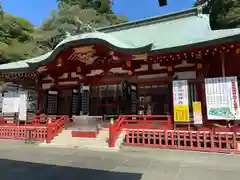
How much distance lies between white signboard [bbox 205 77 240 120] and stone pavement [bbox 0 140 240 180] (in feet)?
4.48

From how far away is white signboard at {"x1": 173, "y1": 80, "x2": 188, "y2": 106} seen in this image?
7504 mm

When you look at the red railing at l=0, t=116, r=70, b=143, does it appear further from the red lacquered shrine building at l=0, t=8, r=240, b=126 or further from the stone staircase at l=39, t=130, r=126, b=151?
the red lacquered shrine building at l=0, t=8, r=240, b=126

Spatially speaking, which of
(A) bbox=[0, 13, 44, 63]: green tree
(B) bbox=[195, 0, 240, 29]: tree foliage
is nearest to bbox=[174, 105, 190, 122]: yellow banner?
(B) bbox=[195, 0, 240, 29]: tree foliage

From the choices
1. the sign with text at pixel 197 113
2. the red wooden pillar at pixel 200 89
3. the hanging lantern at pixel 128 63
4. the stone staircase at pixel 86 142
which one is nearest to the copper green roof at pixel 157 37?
the hanging lantern at pixel 128 63

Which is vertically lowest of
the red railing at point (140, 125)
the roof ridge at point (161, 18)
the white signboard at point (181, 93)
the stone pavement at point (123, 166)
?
the stone pavement at point (123, 166)

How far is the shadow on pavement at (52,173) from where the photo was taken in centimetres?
413

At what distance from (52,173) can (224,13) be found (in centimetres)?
2053

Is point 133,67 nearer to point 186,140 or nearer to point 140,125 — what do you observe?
point 140,125

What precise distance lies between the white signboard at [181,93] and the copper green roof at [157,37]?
1.31m

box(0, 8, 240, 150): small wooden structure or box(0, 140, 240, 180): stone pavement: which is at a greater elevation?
box(0, 8, 240, 150): small wooden structure

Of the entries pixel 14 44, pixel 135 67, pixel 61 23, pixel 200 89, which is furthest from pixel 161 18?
pixel 14 44

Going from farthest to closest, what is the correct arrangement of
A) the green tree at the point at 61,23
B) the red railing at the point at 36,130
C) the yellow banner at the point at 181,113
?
1. the green tree at the point at 61,23
2. the red railing at the point at 36,130
3. the yellow banner at the point at 181,113

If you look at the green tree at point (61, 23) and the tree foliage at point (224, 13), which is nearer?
the tree foliage at point (224, 13)

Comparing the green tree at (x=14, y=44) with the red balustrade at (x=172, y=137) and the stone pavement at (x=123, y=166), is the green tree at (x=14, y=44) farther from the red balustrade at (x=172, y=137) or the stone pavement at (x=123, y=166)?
the stone pavement at (x=123, y=166)
